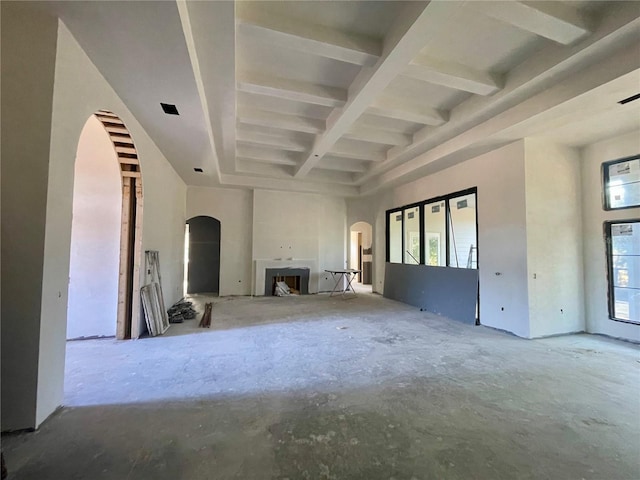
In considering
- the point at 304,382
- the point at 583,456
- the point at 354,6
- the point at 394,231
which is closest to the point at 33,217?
the point at 304,382

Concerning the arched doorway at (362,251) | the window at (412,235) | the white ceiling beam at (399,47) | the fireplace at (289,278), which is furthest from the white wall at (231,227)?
the white ceiling beam at (399,47)

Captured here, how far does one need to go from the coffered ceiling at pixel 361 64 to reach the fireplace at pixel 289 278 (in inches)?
166

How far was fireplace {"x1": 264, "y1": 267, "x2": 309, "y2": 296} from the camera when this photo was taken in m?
8.27

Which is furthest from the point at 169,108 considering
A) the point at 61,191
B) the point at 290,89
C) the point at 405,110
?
the point at 405,110

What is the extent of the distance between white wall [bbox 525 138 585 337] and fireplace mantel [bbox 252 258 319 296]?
5.64m

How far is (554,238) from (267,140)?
524 cm

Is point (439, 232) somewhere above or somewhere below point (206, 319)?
above

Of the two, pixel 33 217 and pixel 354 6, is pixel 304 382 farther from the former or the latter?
pixel 354 6

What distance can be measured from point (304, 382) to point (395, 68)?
338cm

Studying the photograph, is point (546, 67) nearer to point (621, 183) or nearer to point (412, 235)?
point (621, 183)

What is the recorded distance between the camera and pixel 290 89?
141 inches

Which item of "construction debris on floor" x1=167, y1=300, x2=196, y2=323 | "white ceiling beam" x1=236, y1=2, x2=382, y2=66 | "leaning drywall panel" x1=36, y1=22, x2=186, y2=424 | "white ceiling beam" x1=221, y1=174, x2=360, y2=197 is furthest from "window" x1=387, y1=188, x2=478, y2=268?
"leaning drywall panel" x1=36, y1=22, x2=186, y2=424

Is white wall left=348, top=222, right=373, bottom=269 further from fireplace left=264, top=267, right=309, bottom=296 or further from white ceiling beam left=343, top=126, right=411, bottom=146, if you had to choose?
white ceiling beam left=343, top=126, right=411, bottom=146

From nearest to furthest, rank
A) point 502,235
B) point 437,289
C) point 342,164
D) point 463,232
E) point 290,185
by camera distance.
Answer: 1. point 502,235
2. point 463,232
3. point 437,289
4. point 342,164
5. point 290,185
